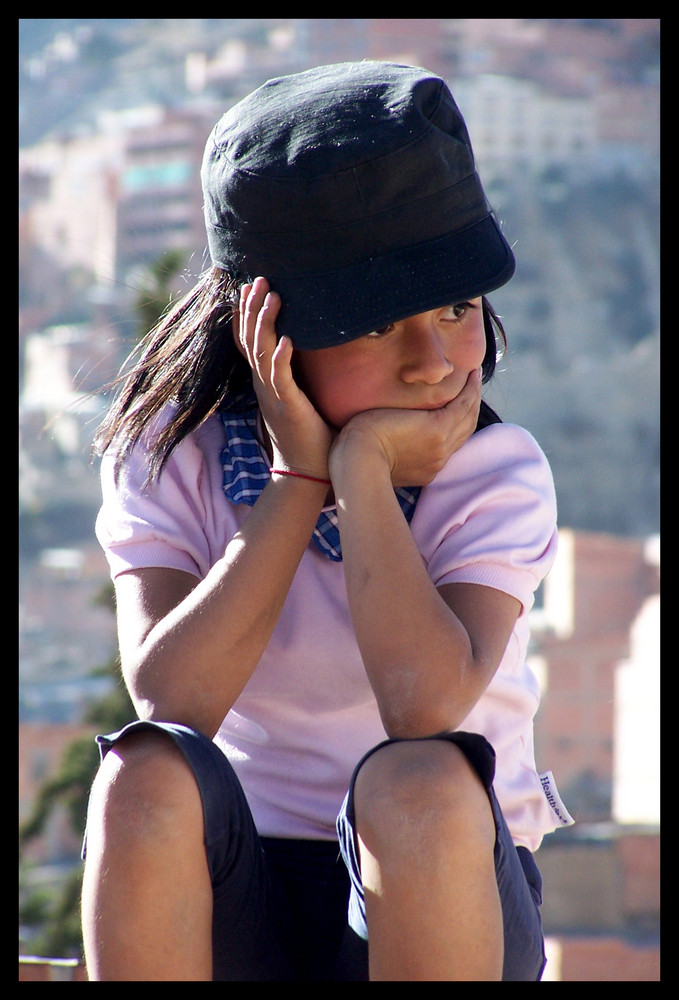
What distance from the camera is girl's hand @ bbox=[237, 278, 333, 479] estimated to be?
113 centimetres

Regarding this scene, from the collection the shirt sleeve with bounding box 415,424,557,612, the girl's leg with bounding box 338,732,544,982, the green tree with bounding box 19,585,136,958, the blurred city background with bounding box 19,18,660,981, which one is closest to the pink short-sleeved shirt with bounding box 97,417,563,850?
the shirt sleeve with bounding box 415,424,557,612

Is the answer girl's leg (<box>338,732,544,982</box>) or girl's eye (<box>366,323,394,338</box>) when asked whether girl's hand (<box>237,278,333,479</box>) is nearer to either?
girl's eye (<box>366,323,394,338</box>)

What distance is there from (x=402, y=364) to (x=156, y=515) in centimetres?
27

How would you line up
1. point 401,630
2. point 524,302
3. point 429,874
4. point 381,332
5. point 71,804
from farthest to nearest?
point 524,302 < point 71,804 < point 381,332 < point 401,630 < point 429,874

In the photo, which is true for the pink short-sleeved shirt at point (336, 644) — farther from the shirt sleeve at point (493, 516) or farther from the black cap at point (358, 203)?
the black cap at point (358, 203)

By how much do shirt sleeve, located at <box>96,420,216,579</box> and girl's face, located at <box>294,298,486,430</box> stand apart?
16cm

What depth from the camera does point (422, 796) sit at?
0.89 metres

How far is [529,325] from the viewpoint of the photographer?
1289 inches

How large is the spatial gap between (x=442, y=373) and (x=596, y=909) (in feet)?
32.1

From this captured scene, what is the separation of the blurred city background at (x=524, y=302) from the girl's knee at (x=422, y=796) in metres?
9.21

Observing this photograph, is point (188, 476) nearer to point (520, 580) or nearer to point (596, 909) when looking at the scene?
point (520, 580)

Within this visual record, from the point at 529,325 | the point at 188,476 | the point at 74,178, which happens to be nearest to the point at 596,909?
the point at 188,476

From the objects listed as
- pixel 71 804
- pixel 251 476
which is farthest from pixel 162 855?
pixel 71 804

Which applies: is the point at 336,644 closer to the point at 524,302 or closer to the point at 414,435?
the point at 414,435
